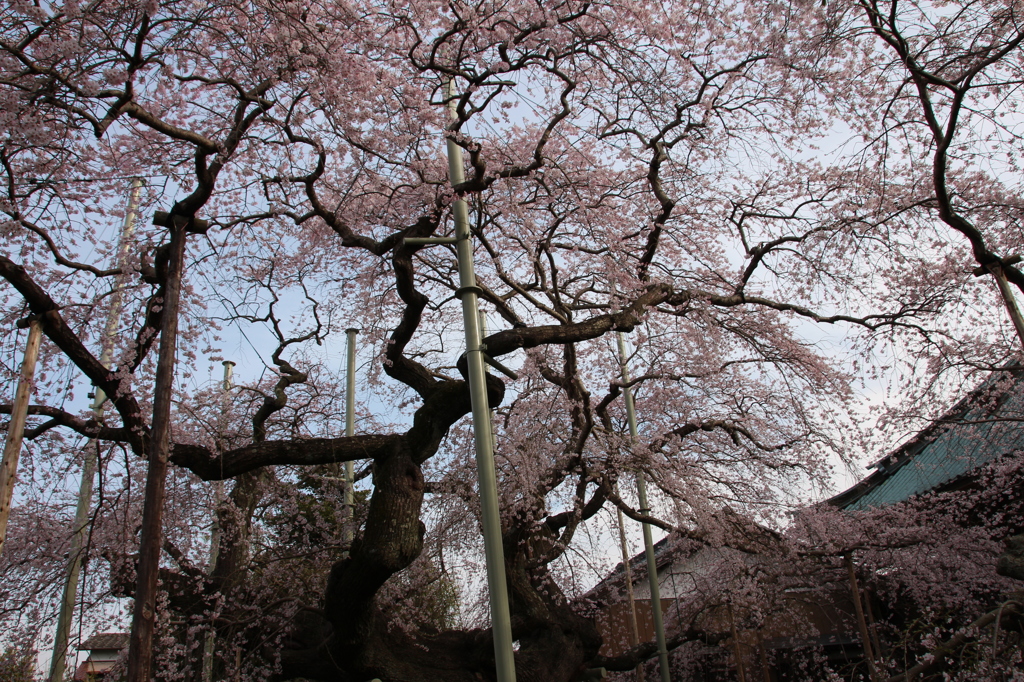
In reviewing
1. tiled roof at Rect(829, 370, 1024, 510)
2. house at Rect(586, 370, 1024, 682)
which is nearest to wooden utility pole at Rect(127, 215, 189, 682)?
A: tiled roof at Rect(829, 370, 1024, 510)

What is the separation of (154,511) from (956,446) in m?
10.3

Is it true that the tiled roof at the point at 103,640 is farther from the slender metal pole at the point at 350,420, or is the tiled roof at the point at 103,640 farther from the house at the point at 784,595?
the house at the point at 784,595

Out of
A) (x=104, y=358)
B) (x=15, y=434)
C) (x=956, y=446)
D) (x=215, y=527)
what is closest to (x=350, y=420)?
(x=215, y=527)

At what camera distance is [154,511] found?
360cm

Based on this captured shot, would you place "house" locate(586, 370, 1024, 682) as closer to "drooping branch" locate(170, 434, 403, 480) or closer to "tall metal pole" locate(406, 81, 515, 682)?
"drooping branch" locate(170, 434, 403, 480)

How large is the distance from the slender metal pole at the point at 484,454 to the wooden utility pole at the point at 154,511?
202 cm

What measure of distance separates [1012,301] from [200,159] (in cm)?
692

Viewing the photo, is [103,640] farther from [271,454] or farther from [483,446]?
[483,446]

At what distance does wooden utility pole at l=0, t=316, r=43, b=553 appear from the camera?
14.6 ft

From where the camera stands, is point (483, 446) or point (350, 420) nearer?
point (483, 446)

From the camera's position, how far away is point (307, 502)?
10.8 m

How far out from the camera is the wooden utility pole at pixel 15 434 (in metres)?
4.46

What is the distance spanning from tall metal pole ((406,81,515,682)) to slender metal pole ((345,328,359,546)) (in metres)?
5.00

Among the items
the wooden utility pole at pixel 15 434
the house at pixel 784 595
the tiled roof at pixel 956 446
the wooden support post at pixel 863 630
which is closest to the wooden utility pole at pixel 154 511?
the wooden utility pole at pixel 15 434
